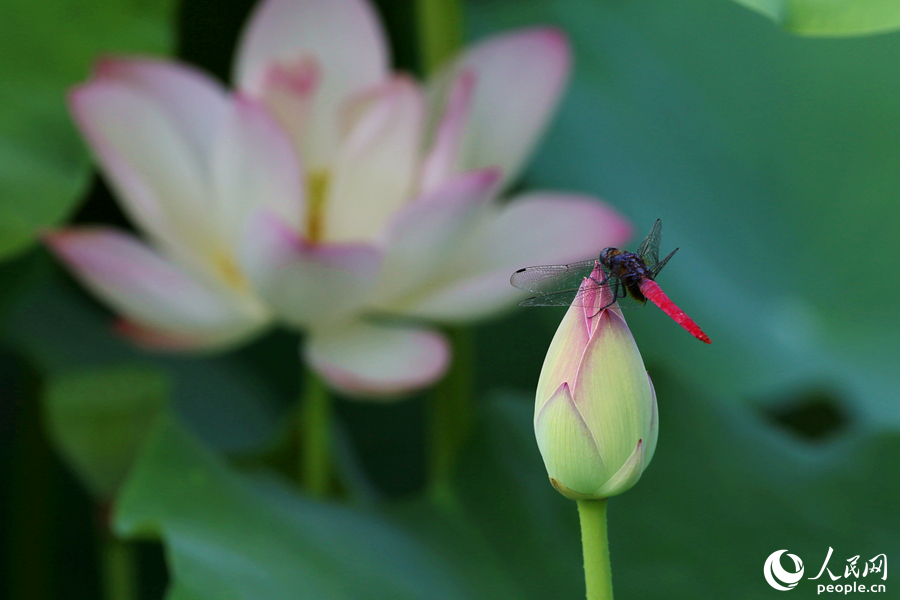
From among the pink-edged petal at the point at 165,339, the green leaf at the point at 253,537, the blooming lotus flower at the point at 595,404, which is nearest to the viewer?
the blooming lotus flower at the point at 595,404

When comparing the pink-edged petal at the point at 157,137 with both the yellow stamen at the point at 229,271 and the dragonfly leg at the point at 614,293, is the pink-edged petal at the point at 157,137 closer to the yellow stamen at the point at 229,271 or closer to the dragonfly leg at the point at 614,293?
the yellow stamen at the point at 229,271

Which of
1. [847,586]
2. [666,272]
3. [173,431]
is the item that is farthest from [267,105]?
[847,586]

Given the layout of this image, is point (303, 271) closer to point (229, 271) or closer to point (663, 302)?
point (229, 271)

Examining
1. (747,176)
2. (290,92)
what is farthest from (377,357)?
(747,176)

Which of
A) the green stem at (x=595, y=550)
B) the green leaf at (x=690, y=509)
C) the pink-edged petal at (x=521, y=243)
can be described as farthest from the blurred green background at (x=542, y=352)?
the green stem at (x=595, y=550)

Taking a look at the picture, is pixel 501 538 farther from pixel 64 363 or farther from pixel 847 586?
pixel 64 363

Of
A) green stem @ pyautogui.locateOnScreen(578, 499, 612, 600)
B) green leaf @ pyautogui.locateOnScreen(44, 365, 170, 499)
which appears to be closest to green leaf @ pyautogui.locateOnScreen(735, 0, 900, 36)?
green stem @ pyautogui.locateOnScreen(578, 499, 612, 600)

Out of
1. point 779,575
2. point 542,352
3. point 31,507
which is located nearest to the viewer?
point 779,575
